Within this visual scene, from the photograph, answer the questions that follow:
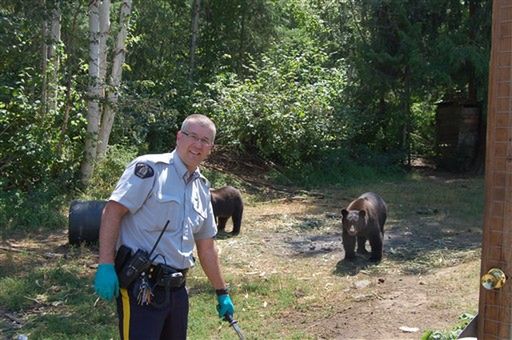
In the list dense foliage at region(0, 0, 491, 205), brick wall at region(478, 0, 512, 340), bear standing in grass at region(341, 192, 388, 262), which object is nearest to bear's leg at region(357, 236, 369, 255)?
bear standing in grass at region(341, 192, 388, 262)

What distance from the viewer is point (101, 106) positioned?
1283cm

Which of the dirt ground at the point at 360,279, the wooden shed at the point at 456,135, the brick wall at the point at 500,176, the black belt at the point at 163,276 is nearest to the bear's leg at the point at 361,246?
the dirt ground at the point at 360,279

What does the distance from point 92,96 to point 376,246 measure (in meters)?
6.15

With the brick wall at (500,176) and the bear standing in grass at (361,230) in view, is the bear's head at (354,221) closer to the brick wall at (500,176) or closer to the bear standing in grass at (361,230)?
the bear standing in grass at (361,230)

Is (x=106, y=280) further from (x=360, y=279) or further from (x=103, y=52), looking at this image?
(x=103, y=52)

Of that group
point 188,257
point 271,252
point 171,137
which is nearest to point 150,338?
point 188,257

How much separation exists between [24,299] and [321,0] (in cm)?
2058

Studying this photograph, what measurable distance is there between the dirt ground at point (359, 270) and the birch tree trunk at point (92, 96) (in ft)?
8.64

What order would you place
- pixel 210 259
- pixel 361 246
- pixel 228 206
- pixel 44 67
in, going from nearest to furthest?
pixel 210 259
pixel 361 246
pixel 228 206
pixel 44 67

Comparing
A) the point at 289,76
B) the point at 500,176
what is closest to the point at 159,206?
the point at 500,176

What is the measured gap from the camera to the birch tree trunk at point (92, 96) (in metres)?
11.9

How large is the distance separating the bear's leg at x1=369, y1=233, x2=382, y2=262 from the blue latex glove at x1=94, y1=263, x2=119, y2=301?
5.91 metres

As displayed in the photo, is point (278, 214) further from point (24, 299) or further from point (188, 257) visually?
point (188, 257)

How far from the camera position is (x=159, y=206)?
3.81m
